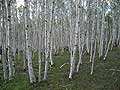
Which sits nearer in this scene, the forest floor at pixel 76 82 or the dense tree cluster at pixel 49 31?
the forest floor at pixel 76 82

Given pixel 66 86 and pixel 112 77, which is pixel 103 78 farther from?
pixel 66 86

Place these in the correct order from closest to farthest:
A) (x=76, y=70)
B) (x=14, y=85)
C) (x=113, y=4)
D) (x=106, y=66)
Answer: (x=14, y=85)
(x=76, y=70)
(x=106, y=66)
(x=113, y=4)

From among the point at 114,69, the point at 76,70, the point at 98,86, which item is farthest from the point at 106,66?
the point at 98,86

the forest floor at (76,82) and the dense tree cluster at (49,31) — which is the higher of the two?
the dense tree cluster at (49,31)

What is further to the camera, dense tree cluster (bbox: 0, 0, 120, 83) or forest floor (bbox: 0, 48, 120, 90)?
dense tree cluster (bbox: 0, 0, 120, 83)

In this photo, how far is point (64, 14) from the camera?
4172 centimetres

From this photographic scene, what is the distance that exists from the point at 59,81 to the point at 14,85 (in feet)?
9.13

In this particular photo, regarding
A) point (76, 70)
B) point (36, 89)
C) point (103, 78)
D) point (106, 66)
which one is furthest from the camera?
point (106, 66)

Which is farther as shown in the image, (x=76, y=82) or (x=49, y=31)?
(x=49, y=31)

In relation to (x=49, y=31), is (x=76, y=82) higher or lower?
lower

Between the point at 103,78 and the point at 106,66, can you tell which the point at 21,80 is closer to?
the point at 103,78

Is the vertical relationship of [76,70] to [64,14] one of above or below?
below

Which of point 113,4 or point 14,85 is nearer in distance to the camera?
point 14,85

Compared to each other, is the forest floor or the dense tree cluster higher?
the dense tree cluster
